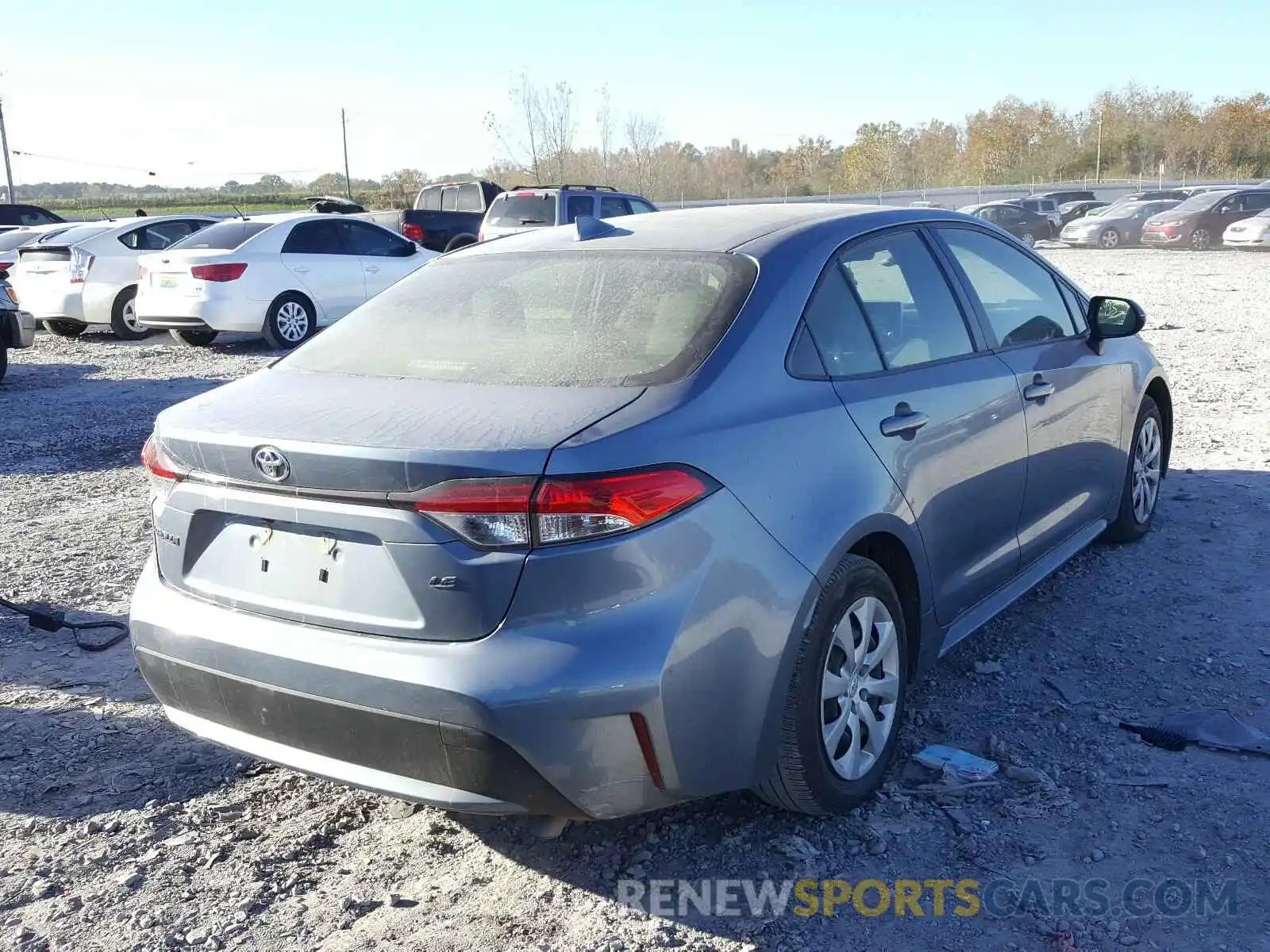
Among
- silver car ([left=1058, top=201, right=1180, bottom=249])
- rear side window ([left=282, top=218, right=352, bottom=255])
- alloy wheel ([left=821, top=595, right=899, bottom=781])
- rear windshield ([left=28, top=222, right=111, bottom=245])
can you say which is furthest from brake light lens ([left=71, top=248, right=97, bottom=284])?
silver car ([left=1058, top=201, right=1180, bottom=249])

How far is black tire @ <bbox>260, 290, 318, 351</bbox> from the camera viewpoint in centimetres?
1395

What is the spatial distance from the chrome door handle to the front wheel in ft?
3.77

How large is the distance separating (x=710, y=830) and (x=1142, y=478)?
3365 millimetres

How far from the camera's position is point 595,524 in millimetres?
2580

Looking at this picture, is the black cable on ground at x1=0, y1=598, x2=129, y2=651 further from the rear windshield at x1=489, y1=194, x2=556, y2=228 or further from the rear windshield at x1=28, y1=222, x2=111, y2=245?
the rear windshield at x1=489, y1=194, x2=556, y2=228

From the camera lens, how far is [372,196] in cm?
5806

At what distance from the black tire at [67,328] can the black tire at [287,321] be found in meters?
4.21

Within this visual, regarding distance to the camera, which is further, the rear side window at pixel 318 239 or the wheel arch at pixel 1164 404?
the rear side window at pixel 318 239

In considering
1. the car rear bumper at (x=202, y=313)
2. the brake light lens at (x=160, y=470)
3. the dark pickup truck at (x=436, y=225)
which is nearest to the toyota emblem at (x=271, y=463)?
the brake light lens at (x=160, y=470)

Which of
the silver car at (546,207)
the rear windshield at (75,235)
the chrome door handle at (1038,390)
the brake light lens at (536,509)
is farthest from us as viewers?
the silver car at (546,207)

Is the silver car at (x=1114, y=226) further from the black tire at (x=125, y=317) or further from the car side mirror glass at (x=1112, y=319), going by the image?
the car side mirror glass at (x=1112, y=319)

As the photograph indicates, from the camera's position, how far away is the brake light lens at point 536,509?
2551 mm

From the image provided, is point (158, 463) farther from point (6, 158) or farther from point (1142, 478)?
point (6, 158)

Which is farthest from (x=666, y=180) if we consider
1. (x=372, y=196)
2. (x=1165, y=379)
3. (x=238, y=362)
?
(x=1165, y=379)
